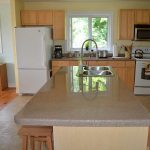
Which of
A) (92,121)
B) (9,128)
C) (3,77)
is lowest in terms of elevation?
(9,128)

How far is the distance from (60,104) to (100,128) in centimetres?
40

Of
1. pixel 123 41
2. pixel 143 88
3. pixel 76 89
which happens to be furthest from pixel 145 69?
pixel 76 89

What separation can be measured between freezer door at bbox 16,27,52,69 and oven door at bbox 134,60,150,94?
224 centimetres

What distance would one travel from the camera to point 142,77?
4.96 metres

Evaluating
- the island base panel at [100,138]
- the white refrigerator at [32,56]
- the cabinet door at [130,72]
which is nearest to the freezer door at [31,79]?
the white refrigerator at [32,56]

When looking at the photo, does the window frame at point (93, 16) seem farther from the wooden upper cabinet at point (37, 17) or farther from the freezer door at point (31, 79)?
the freezer door at point (31, 79)

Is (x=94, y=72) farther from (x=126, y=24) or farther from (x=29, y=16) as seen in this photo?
(x=29, y=16)

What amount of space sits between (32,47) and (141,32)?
106 inches

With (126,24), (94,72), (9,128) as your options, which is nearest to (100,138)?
(94,72)

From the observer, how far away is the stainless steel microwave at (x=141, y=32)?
5.04 m

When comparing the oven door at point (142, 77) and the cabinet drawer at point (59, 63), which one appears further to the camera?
the cabinet drawer at point (59, 63)

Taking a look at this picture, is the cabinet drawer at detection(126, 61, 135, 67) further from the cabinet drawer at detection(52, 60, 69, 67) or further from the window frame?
the cabinet drawer at detection(52, 60, 69, 67)

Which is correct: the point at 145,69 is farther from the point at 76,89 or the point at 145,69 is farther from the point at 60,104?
the point at 60,104

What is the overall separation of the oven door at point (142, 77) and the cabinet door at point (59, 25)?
203cm
